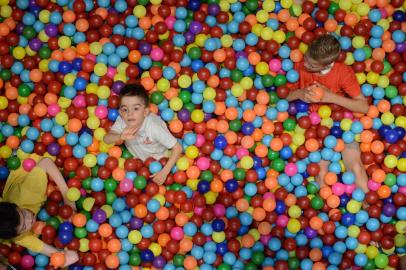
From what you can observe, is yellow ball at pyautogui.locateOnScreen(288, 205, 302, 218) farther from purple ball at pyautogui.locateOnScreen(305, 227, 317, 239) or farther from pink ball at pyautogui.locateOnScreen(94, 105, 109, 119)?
pink ball at pyautogui.locateOnScreen(94, 105, 109, 119)

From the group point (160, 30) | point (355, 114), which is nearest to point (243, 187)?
point (355, 114)

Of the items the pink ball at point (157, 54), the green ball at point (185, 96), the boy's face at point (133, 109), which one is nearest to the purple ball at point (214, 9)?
the pink ball at point (157, 54)

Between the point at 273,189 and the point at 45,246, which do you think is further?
the point at 273,189

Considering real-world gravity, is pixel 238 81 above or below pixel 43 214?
above

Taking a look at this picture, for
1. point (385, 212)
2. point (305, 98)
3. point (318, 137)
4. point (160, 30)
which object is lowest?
point (385, 212)

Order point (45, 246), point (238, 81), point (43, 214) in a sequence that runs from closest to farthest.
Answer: point (45, 246) → point (43, 214) → point (238, 81)

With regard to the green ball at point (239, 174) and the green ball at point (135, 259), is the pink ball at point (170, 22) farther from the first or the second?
the green ball at point (135, 259)

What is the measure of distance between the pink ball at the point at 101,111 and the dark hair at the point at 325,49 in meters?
0.95

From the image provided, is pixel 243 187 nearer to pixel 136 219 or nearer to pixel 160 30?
pixel 136 219

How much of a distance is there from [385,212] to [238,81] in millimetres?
863

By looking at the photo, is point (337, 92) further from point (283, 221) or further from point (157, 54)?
point (157, 54)

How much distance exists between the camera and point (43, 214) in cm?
229

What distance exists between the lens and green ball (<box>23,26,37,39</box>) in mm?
2539

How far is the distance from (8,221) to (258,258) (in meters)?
1.00
